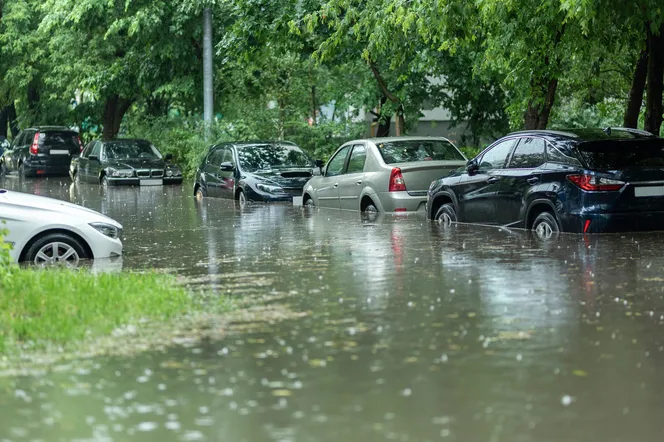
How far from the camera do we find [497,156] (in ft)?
60.1

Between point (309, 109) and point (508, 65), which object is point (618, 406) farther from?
point (309, 109)

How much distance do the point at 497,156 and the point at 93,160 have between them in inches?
892

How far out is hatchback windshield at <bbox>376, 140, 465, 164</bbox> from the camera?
71.5ft

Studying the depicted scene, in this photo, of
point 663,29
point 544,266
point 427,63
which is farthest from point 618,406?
point 427,63

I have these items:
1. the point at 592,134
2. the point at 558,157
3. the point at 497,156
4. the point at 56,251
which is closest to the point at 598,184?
the point at 558,157

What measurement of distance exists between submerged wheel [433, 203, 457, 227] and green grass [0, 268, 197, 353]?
25.0ft

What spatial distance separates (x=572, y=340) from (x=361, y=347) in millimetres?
1457

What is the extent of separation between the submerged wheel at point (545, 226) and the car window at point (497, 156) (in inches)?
49.7

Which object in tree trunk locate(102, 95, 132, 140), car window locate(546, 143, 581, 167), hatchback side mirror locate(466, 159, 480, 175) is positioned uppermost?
tree trunk locate(102, 95, 132, 140)

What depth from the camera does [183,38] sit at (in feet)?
135

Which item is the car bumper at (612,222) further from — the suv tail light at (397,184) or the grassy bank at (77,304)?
the grassy bank at (77,304)

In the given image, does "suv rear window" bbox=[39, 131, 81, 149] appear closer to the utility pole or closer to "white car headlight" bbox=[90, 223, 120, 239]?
the utility pole

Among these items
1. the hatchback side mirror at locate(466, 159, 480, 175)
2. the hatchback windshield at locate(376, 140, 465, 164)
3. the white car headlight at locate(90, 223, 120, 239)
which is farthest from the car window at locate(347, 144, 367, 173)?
the white car headlight at locate(90, 223, 120, 239)

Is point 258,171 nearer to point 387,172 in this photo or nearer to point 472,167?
point 387,172
